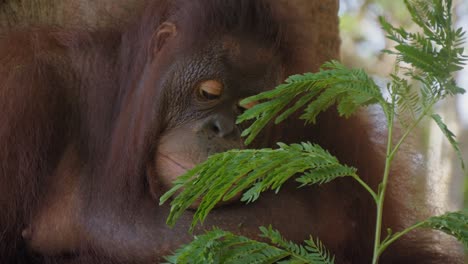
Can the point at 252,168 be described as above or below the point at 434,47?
below

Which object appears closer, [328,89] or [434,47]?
[434,47]

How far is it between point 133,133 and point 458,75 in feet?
9.66

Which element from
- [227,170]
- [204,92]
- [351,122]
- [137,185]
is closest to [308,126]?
[351,122]

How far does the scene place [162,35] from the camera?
10.9 ft

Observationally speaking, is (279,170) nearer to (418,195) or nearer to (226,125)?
(226,125)

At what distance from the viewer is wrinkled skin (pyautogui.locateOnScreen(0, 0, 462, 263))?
315 centimetres

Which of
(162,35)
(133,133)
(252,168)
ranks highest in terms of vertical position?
(162,35)

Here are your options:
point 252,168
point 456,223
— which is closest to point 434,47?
point 456,223

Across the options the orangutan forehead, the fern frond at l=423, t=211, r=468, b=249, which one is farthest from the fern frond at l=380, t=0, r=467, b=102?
the orangutan forehead

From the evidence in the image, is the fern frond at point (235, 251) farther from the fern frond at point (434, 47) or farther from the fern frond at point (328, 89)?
the fern frond at point (434, 47)

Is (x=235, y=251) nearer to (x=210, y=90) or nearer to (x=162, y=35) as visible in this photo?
(x=210, y=90)

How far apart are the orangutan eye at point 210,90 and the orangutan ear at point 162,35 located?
0.32m

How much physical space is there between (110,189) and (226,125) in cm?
73

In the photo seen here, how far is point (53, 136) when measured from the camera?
133 inches
